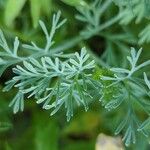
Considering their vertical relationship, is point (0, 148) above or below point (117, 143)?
above

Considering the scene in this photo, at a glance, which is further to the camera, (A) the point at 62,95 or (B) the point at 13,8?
(B) the point at 13,8

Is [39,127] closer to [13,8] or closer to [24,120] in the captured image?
[24,120]

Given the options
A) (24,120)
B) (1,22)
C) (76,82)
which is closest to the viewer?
(76,82)

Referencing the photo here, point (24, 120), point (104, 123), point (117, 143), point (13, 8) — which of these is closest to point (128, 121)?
point (117, 143)

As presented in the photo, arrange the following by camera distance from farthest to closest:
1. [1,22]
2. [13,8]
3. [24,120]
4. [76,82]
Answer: [24,120] < [1,22] < [13,8] < [76,82]

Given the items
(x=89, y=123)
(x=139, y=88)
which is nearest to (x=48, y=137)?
(x=89, y=123)

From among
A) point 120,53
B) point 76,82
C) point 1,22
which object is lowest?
point 76,82
